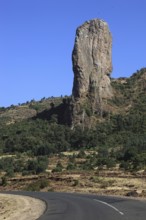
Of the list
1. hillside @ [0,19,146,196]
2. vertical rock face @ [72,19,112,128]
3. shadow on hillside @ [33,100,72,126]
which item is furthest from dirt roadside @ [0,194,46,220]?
shadow on hillside @ [33,100,72,126]

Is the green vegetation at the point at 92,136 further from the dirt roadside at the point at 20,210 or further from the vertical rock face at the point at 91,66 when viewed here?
the dirt roadside at the point at 20,210

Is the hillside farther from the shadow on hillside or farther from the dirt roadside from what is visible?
the dirt roadside

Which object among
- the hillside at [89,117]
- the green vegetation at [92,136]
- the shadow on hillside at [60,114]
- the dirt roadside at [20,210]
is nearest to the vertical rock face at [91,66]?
the hillside at [89,117]

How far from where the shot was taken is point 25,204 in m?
37.5

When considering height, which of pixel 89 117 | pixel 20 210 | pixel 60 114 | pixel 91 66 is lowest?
pixel 20 210

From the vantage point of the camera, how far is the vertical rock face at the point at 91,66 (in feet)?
406

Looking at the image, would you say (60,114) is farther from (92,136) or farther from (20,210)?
(20,210)

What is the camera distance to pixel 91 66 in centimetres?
12694

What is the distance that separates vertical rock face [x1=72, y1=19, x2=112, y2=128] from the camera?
406ft

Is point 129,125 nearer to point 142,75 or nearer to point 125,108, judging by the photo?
point 125,108

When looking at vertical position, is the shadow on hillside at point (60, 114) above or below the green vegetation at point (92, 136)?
above

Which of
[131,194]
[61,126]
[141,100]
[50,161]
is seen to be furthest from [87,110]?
[131,194]

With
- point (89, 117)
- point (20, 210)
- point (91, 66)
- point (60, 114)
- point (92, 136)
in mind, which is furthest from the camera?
point (60, 114)

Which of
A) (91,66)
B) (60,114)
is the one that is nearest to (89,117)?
(60,114)
